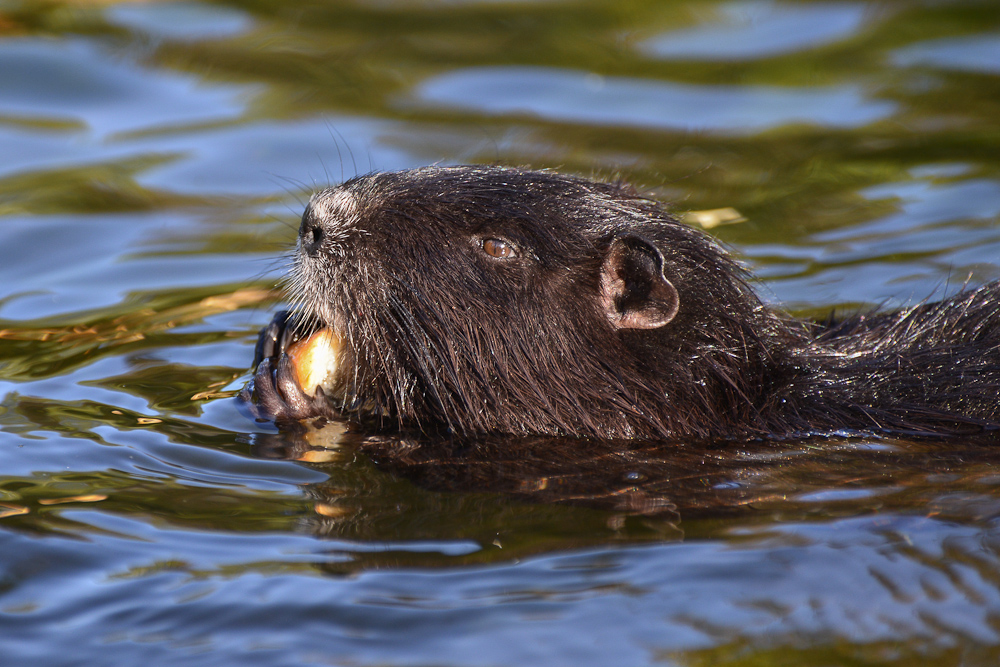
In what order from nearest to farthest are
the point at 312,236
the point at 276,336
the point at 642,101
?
A: the point at 312,236 < the point at 276,336 < the point at 642,101

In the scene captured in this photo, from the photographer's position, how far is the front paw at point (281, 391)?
5.36 meters

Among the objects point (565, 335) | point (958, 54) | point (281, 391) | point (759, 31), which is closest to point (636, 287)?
point (565, 335)

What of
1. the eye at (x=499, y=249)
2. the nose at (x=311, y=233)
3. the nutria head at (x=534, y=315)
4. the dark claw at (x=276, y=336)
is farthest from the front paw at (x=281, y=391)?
the eye at (x=499, y=249)

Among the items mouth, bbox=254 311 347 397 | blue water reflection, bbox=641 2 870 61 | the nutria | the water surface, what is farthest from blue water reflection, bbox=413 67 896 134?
mouth, bbox=254 311 347 397

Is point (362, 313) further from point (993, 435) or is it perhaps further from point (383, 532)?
point (993, 435)

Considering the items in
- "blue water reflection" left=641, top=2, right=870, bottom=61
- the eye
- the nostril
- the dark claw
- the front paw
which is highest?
"blue water reflection" left=641, top=2, right=870, bottom=61

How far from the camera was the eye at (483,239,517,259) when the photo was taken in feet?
16.9

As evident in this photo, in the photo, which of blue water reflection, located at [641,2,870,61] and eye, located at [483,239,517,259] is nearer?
eye, located at [483,239,517,259]

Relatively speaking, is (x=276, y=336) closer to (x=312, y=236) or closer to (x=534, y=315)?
(x=312, y=236)

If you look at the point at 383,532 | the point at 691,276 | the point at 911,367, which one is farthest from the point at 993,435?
the point at 383,532

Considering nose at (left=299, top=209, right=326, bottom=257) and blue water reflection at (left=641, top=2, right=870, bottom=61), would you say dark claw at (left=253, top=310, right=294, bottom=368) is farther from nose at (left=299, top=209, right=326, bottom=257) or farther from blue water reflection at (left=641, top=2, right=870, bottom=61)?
blue water reflection at (left=641, top=2, right=870, bottom=61)

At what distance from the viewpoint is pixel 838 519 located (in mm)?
4164

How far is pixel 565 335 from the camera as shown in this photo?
514 cm

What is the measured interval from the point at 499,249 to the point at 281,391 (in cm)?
113
